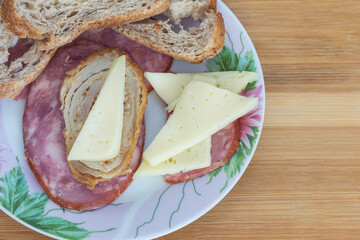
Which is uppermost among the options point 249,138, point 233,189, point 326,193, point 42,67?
point 42,67

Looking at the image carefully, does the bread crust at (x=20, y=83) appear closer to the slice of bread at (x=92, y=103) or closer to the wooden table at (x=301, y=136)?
the slice of bread at (x=92, y=103)

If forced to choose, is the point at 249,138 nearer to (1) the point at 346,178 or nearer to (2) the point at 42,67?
(1) the point at 346,178

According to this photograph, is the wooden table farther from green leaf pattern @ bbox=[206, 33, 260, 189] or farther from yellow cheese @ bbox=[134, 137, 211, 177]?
yellow cheese @ bbox=[134, 137, 211, 177]

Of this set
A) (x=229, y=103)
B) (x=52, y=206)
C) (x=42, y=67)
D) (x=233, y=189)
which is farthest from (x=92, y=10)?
(x=233, y=189)

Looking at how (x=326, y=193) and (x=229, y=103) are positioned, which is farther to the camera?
(x=326, y=193)

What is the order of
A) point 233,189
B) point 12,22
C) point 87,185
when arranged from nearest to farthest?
point 12,22 → point 87,185 → point 233,189

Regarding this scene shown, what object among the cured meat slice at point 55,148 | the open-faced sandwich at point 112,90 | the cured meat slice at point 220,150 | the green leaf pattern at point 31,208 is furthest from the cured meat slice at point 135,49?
the green leaf pattern at point 31,208
